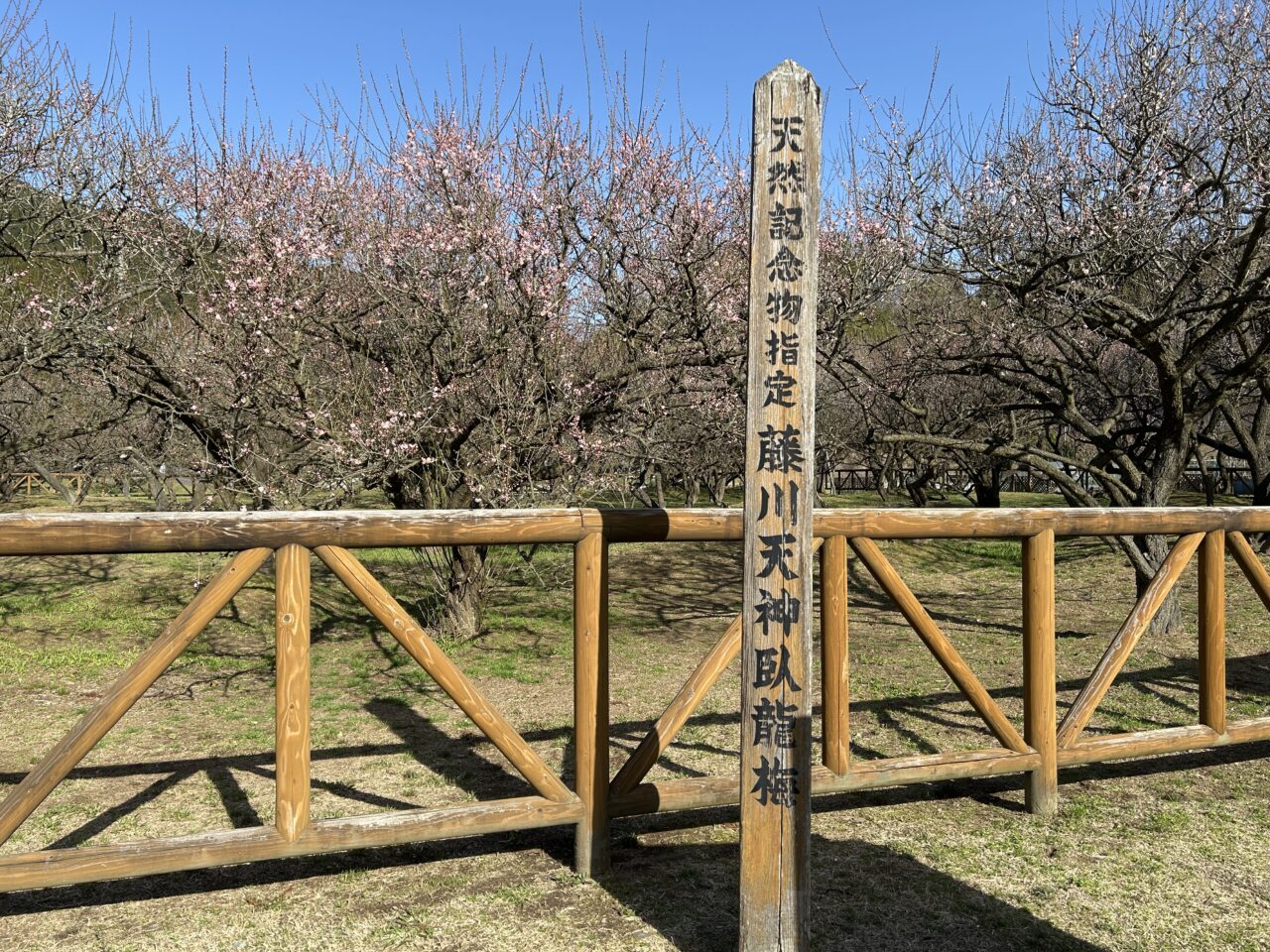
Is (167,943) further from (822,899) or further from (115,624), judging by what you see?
(115,624)

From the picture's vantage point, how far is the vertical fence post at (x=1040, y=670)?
177 inches

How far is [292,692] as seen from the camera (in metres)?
3.48

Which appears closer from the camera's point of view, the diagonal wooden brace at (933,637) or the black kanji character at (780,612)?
the black kanji character at (780,612)

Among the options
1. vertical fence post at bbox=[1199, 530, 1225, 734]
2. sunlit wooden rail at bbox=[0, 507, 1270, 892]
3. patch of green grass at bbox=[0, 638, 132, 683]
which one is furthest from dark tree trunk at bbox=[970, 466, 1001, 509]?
patch of green grass at bbox=[0, 638, 132, 683]

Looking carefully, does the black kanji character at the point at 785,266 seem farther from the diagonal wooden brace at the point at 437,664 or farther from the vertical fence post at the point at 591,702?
the diagonal wooden brace at the point at 437,664

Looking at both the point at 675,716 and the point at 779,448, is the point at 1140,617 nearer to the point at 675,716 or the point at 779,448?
the point at 675,716

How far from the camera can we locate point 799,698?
10.1ft

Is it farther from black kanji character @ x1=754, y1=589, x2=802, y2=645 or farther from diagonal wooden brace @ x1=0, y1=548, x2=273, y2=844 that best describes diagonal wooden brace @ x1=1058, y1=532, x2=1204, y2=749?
diagonal wooden brace @ x1=0, y1=548, x2=273, y2=844

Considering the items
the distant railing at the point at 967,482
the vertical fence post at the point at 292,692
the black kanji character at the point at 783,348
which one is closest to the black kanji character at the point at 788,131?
the black kanji character at the point at 783,348

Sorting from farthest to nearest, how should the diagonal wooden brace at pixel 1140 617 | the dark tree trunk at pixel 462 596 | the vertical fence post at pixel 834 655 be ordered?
the dark tree trunk at pixel 462 596
the diagonal wooden brace at pixel 1140 617
the vertical fence post at pixel 834 655

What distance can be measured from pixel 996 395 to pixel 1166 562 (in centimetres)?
1187

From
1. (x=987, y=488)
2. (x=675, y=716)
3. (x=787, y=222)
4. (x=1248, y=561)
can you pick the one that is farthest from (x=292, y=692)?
(x=987, y=488)

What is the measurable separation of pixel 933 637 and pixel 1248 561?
196cm

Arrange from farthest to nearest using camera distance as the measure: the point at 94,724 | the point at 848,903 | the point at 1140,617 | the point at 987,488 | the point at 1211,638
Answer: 1. the point at 987,488
2. the point at 1211,638
3. the point at 1140,617
4. the point at 848,903
5. the point at 94,724
